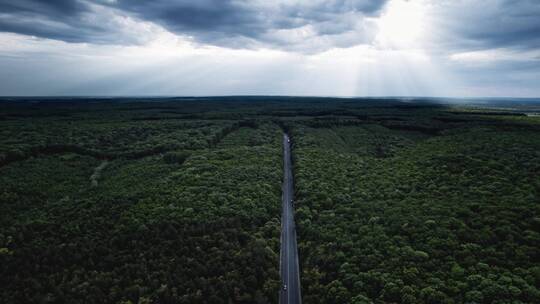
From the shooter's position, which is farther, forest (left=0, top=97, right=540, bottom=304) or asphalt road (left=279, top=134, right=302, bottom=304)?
asphalt road (left=279, top=134, right=302, bottom=304)

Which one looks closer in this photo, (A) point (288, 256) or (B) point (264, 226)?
(A) point (288, 256)

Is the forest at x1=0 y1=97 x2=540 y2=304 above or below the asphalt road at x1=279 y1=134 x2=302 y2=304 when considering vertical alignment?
above

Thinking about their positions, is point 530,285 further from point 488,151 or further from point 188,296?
point 488,151

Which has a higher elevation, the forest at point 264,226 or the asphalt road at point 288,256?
the forest at point 264,226

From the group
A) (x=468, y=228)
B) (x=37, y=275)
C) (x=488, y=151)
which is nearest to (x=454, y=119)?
(x=488, y=151)

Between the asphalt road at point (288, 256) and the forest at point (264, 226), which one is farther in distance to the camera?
the asphalt road at point (288, 256)
